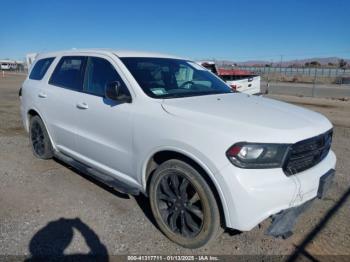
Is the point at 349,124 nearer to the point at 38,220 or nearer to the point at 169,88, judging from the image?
the point at 169,88

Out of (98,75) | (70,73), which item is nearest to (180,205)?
(98,75)

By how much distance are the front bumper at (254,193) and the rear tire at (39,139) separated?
137 inches

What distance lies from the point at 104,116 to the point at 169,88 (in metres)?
0.81

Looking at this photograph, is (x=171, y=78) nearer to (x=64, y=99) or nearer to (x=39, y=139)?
(x=64, y=99)

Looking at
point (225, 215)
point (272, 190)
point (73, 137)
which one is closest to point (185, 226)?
point (225, 215)

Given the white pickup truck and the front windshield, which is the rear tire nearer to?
the front windshield

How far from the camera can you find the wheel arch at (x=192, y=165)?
2863 millimetres

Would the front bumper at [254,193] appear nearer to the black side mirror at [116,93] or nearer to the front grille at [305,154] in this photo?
the front grille at [305,154]

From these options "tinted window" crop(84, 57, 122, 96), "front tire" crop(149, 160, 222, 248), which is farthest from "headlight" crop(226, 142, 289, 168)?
"tinted window" crop(84, 57, 122, 96)

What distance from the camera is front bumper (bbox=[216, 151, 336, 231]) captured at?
2.73 m

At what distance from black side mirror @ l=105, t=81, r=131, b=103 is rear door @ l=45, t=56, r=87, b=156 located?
3.16ft

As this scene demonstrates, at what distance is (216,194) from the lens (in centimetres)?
295

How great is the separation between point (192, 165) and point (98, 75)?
1879 mm

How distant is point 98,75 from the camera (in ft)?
13.8
